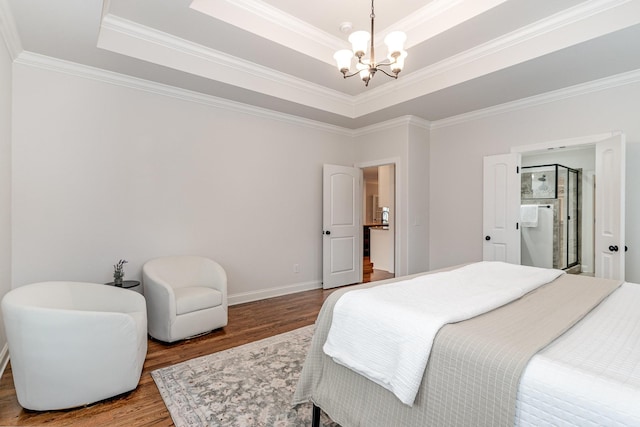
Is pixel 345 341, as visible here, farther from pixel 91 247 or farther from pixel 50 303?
pixel 91 247

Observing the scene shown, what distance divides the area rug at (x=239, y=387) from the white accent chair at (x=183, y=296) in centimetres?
46

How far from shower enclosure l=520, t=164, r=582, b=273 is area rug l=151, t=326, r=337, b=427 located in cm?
493

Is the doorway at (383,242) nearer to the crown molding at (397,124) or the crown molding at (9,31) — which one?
the crown molding at (397,124)

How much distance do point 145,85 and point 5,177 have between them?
1.56 metres

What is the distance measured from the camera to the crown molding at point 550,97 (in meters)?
3.22

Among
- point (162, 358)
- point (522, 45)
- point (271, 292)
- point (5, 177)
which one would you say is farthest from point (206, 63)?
point (522, 45)

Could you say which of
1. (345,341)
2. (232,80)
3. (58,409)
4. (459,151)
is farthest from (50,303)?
(459,151)

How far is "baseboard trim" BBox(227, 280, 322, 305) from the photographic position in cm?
416

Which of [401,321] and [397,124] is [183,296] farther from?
[397,124]

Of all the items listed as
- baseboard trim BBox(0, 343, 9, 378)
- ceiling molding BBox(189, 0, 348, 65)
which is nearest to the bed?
baseboard trim BBox(0, 343, 9, 378)

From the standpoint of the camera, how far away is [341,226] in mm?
5141

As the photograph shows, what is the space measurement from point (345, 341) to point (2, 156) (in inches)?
120

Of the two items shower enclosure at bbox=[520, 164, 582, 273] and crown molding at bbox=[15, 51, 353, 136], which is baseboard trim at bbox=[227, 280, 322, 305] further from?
shower enclosure at bbox=[520, 164, 582, 273]

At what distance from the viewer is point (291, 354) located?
106 inches
